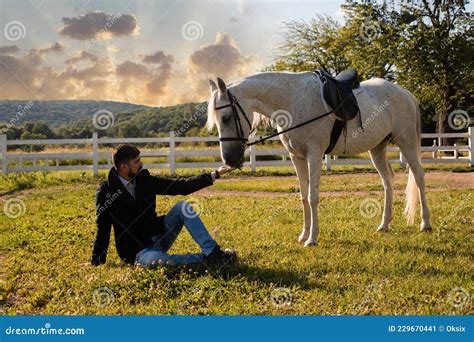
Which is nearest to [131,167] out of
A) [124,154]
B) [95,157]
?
[124,154]

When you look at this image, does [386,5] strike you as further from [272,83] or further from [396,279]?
[396,279]

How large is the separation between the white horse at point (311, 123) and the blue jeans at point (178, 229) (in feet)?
2.43

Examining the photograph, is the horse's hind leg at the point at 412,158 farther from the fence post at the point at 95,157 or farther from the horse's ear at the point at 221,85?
the fence post at the point at 95,157

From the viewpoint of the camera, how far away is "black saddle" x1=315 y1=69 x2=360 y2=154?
5.62 m

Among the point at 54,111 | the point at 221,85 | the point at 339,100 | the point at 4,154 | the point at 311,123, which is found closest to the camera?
the point at 221,85

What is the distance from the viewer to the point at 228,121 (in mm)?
5090

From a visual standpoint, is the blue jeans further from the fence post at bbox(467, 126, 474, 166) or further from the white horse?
the fence post at bbox(467, 126, 474, 166)

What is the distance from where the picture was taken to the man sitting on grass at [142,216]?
4.59 m

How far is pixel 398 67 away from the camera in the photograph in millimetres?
23109

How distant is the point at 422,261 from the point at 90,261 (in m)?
3.49

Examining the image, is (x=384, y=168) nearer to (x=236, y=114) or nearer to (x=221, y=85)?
(x=236, y=114)

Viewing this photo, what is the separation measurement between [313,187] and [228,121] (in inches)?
51.4

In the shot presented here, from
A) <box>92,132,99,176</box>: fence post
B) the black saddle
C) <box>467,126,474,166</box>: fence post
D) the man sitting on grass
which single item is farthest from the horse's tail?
<box>467,126,474,166</box>: fence post

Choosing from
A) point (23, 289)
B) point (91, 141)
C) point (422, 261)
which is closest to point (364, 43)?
point (91, 141)
